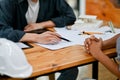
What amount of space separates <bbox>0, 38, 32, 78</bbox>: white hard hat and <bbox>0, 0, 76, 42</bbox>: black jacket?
0.39 metres

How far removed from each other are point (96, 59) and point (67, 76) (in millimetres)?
612

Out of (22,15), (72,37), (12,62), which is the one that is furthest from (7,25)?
(12,62)

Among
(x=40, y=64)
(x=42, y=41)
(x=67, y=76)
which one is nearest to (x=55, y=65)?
(x=40, y=64)

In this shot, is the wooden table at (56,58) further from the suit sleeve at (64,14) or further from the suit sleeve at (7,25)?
the suit sleeve at (64,14)

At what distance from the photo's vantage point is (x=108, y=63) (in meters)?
1.12

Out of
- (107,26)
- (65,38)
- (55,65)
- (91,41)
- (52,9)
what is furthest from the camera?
(52,9)

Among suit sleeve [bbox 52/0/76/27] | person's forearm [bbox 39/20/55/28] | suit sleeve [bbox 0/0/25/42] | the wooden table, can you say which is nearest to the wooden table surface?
the wooden table

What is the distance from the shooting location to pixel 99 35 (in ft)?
4.82

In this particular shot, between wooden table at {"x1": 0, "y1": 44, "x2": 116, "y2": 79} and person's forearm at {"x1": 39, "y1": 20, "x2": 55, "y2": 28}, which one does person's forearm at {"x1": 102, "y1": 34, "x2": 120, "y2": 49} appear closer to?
wooden table at {"x1": 0, "y1": 44, "x2": 116, "y2": 79}

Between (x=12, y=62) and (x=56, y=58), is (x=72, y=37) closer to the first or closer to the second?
(x=56, y=58)

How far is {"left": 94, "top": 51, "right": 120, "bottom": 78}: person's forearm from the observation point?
1104mm

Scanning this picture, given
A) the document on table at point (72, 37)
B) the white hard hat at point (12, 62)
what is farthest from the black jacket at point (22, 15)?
the white hard hat at point (12, 62)

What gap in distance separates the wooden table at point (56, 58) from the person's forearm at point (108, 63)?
0.11 feet

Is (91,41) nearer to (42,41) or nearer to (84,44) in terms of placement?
(84,44)
